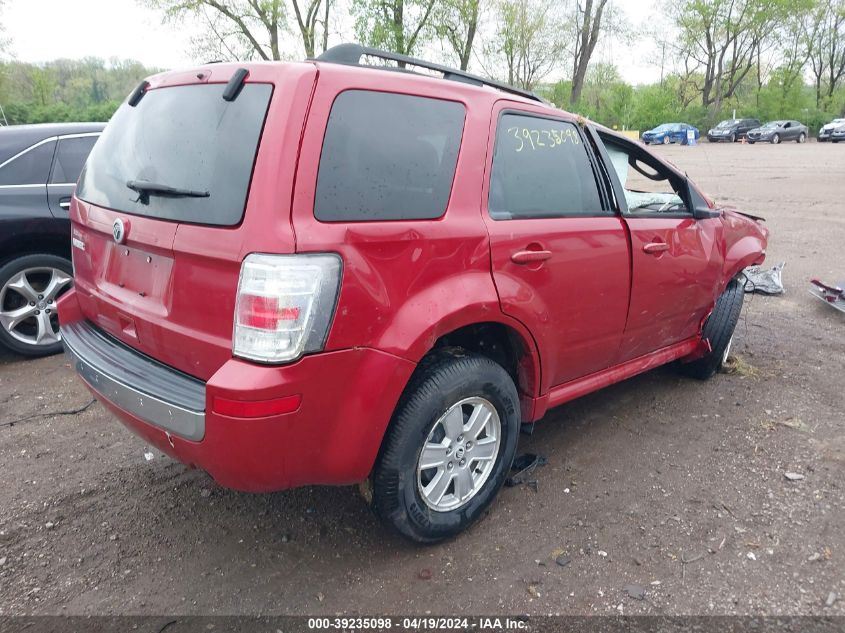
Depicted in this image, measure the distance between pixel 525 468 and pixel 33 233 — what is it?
157 inches

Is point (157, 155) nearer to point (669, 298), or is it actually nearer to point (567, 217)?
point (567, 217)

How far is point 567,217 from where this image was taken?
9.50 feet

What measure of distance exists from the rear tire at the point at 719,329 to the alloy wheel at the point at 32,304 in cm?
470

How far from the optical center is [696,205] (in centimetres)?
373

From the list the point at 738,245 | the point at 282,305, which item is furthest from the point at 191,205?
the point at 738,245

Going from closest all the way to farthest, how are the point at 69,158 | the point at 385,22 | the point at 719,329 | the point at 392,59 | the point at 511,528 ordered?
the point at 392,59, the point at 511,528, the point at 719,329, the point at 69,158, the point at 385,22

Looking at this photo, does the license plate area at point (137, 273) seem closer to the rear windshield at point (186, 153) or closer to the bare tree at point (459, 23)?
the rear windshield at point (186, 153)

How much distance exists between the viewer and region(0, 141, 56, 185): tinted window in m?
4.61

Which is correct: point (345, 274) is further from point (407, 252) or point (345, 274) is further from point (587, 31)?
point (587, 31)

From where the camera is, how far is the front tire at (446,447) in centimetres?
237

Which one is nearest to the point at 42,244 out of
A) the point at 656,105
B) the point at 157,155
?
the point at 157,155

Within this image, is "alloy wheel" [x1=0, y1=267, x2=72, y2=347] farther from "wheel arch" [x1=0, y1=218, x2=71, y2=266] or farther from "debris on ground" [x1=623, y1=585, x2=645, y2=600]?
"debris on ground" [x1=623, y1=585, x2=645, y2=600]

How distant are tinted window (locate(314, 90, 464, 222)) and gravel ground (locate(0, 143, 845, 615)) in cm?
146

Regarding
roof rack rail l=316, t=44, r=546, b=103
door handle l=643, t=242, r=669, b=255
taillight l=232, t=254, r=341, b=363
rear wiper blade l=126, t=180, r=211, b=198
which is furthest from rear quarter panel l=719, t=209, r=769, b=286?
rear wiper blade l=126, t=180, r=211, b=198
